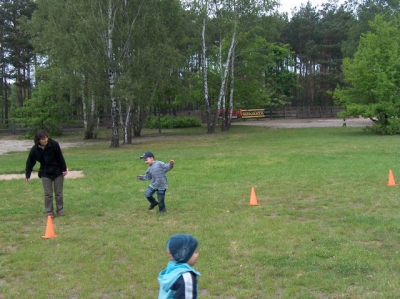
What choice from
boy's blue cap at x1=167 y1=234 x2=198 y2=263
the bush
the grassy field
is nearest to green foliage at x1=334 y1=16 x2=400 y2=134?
the bush

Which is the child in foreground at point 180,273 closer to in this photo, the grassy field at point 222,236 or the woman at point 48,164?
the grassy field at point 222,236

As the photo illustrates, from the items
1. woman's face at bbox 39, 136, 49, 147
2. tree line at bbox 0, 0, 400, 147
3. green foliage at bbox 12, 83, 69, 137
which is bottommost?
woman's face at bbox 39, 136, 49, 147

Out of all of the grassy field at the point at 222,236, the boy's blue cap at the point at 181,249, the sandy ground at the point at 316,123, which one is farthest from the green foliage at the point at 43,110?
the boy's blue cap at the point at 181,249

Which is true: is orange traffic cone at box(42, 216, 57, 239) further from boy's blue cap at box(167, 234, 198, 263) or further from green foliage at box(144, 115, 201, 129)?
green foliage at box(144, 115, 201, 129)

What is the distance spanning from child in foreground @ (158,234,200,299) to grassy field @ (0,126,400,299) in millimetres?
1930

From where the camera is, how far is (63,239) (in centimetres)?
724

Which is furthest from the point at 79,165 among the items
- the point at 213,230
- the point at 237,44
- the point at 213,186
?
the point at 237,44

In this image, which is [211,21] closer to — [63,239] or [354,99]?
[354,99]

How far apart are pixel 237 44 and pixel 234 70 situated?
9.70 feet

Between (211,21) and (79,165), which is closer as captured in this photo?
(79,165)

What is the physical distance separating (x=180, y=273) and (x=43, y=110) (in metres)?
35.0

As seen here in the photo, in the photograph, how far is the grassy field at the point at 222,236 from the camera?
5.14 meters

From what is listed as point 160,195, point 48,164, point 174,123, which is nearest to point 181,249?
point 160,195

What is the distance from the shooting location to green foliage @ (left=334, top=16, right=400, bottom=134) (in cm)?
2873
